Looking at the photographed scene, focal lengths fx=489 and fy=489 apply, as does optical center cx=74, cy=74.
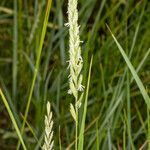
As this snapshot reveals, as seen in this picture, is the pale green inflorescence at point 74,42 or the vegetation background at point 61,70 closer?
the pale green inflorescence at point 74,42

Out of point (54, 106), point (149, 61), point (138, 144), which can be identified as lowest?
point (138, 144)

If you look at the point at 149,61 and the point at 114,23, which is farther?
the point at 114,23

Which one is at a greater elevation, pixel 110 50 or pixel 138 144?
pixel 110 50

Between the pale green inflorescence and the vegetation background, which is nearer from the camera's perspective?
the pale green inflorescence

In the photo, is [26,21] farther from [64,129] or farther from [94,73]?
[64,129]

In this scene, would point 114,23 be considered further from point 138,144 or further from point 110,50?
point 138,144

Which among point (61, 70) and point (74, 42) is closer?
point (74, 42)

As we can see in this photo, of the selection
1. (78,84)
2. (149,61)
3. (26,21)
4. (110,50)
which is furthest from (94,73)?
(78,84)

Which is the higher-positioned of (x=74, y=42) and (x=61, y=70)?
(x=74, y=42)

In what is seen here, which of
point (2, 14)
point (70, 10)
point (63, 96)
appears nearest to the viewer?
point (70, 10)

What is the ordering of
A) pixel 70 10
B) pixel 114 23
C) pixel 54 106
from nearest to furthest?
1. pixel 70 10
2. pixel 54 106
3. pixel 114 23
